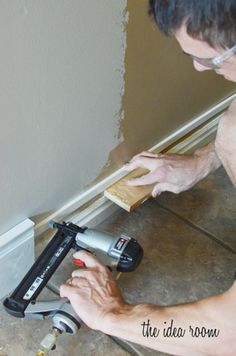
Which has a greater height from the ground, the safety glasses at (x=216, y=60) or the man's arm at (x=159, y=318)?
the safety glasses at (x=216, y=60)

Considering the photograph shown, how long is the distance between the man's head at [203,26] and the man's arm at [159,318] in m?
0.46

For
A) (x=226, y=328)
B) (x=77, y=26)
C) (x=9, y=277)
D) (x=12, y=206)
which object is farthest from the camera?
(x=9, y=277)

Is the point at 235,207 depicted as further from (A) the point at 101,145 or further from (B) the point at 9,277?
(B) the point at 9,277

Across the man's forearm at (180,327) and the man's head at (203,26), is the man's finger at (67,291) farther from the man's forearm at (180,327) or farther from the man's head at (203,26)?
the man's head at (203,26)

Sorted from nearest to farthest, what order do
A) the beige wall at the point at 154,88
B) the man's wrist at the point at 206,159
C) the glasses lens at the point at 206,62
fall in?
the glasses lens at the point at 206,62 < the beige wall at the point at 154,88 < the man's wrist at the point at 206,159

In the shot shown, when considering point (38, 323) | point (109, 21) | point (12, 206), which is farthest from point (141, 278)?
point (109, 21)

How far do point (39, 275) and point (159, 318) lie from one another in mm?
407

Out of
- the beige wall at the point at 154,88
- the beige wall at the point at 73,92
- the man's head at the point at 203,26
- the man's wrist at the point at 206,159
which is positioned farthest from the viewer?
the man's wrist at the point at 206,159

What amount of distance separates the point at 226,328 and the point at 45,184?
0.63 metres

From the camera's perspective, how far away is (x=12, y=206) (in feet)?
4.19

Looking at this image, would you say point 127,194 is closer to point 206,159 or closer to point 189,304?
point 206,159

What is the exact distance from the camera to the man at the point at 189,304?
836mm

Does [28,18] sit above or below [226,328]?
above

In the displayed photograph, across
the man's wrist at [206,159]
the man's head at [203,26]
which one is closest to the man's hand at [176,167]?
the man's wrist at [206,159]
